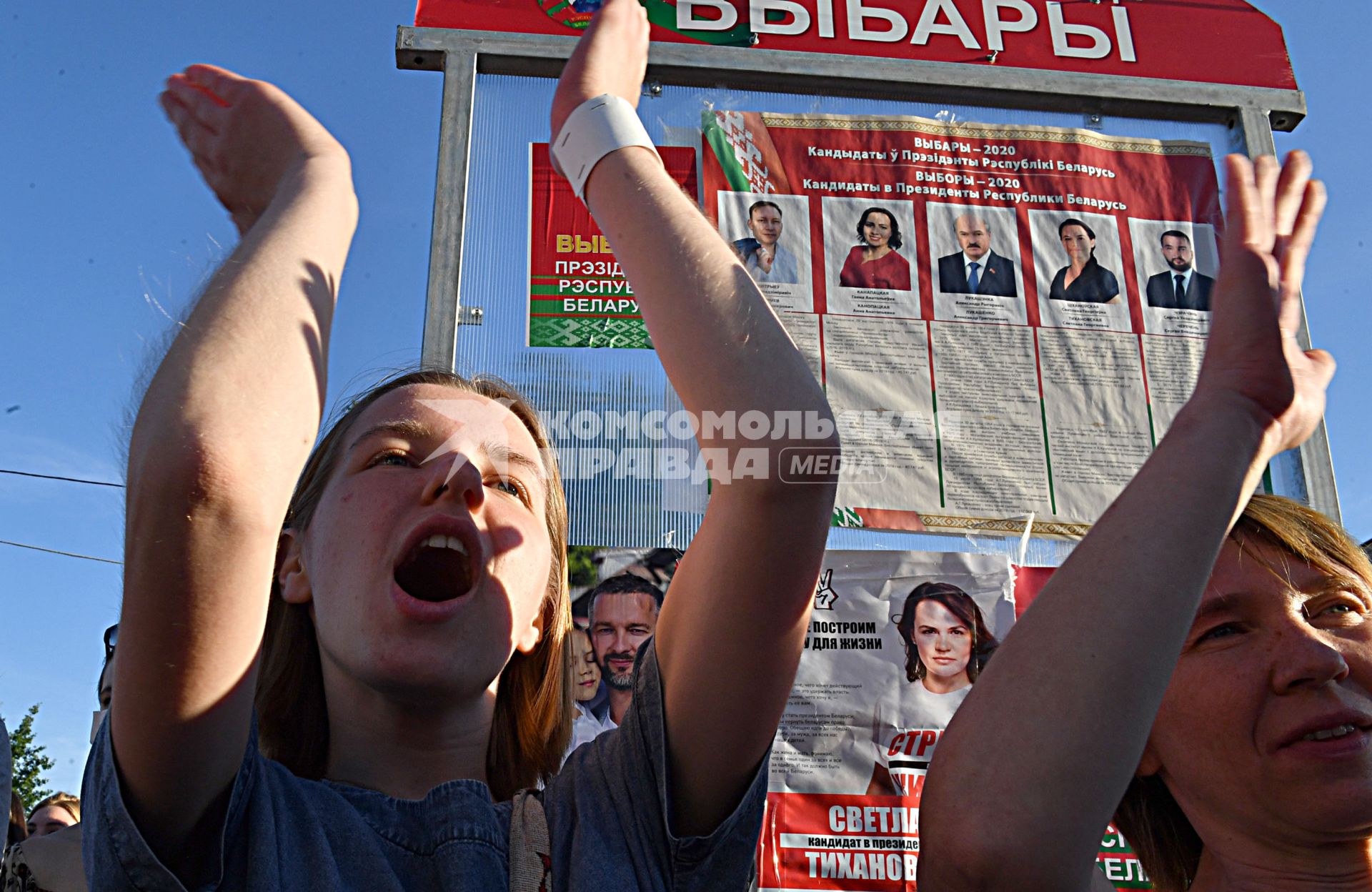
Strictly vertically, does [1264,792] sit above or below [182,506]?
below

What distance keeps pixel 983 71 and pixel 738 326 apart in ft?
5.08

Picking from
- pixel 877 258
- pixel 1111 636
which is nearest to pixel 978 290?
pixel 877 258

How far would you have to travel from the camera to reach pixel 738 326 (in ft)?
2.48

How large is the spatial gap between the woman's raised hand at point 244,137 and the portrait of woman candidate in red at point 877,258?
1188mm

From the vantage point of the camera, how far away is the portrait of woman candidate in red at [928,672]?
1604 millimetres

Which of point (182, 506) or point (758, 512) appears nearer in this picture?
point (182, 506)

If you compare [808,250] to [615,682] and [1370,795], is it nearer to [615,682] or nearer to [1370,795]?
[615,682]

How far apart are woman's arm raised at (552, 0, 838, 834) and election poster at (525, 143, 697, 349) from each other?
91 cm

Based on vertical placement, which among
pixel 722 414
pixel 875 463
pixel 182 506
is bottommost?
pixel 182 506

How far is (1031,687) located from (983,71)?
1623 millimetres

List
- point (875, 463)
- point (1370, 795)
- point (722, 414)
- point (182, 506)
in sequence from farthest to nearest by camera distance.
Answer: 1. point (875, 463)
2. point (1370, 795)
3. point (722, 414)
4. point (182, 506)

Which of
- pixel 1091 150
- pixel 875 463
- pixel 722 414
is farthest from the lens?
pixel 1091 150

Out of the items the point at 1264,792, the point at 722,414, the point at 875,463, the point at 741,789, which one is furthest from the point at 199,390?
the point at 875,463

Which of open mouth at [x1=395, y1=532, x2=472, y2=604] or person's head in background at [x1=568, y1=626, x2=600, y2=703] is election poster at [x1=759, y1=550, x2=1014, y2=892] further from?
open mouth at [x1=395, y1=532, x2=472, y2=604]
